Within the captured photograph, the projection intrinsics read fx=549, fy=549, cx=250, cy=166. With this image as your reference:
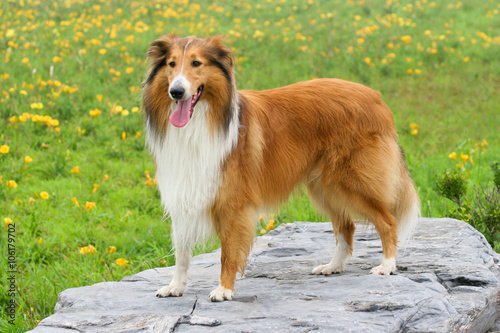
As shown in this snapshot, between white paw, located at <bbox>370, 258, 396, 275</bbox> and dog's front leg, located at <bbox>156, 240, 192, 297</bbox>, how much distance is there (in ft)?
4.30

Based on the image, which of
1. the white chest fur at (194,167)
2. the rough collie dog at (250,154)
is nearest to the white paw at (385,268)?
the rough collie dog at (250,154)

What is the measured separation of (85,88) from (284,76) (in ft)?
11.0

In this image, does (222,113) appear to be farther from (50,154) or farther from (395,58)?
(395,58)

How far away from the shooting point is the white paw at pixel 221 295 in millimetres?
3451

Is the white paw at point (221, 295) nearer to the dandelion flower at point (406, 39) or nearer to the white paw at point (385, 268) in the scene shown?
the white paw at point (385, 268)

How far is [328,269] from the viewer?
4.08m

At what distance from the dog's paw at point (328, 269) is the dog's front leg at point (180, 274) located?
3.27ft

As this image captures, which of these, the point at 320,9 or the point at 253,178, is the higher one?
the point at 320,9

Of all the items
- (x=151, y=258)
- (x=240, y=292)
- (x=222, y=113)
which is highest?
(x=222, y=113)

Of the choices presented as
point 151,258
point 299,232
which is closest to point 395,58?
point 299,232

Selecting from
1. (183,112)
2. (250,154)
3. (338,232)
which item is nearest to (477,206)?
(338,232)

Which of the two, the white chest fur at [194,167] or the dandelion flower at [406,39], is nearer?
the white chest fur at [194,167]

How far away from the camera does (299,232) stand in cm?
500

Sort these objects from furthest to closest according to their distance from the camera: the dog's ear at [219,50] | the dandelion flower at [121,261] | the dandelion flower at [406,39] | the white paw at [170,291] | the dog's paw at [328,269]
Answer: the dandelion flower at [406,39] < the dandelion flower at [121,261] < the dog's paw at [328,269] < the white paw at [170,291] < the dog's ear at [219,50]
